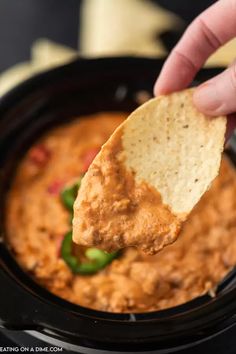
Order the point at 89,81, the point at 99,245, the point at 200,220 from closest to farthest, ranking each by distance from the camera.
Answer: the point at 99,245, the point at 200,220, the point at 89,81

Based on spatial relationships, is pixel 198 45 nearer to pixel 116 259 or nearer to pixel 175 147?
pixel 175 147

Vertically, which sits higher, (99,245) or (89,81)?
(89,81)

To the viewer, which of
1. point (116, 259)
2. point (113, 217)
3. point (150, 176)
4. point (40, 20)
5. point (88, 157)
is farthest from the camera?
point (40, 20)

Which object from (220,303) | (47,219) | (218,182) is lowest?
(220,303)

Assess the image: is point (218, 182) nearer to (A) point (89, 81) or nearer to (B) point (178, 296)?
(B) point (178, 296)

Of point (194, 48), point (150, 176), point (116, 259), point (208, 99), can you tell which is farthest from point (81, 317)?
point (194, 48)

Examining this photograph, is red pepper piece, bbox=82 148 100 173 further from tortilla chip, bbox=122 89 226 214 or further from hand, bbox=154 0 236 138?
tortilla chip, bbox=122 89 226 214

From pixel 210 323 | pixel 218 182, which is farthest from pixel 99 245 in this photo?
pixel 218 182
